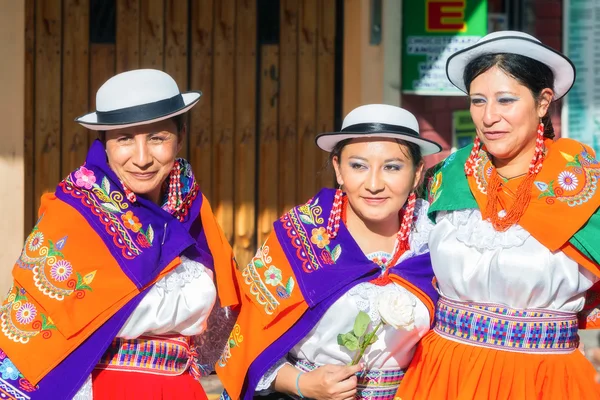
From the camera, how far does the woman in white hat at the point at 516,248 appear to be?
10.7ft

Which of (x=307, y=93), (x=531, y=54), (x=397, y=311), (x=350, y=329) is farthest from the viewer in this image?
(x=307, y=93)

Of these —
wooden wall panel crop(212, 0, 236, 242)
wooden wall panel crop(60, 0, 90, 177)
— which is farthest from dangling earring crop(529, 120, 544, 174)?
wooden wall panel crop(60, 0, 90, 177)

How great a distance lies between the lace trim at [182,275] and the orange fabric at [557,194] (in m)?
1.00

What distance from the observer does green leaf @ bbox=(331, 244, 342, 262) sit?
11.6 ft

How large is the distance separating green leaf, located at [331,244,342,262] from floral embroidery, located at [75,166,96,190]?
2.85 feet

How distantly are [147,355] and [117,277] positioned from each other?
11.5 inches

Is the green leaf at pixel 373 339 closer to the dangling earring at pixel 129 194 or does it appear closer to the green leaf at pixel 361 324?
the green leaf at pixel 361 324

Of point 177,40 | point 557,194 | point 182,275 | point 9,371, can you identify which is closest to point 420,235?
point 557,194

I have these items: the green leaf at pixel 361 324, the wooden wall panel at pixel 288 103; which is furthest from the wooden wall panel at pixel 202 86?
the green leaf at pixel 361 324

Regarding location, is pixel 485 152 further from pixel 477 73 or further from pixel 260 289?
pixel 260 289

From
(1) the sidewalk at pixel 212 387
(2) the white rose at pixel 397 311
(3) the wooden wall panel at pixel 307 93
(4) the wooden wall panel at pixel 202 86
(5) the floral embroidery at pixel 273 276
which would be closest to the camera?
(2) the white rose at pixel 397 311

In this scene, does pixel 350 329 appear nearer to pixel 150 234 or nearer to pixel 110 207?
pixel 150 234

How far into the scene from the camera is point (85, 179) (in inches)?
133

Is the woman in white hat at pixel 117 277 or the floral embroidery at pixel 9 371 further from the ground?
the woman in white hat at pixel 117 277
